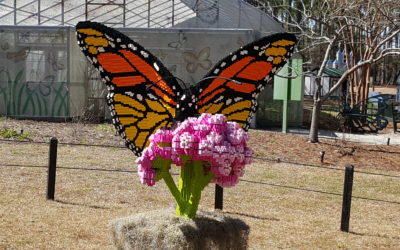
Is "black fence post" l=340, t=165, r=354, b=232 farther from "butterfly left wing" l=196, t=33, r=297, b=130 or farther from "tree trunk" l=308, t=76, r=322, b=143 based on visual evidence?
"tree trunk" l=308, t=76, r=322, b=143

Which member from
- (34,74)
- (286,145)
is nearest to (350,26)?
(286,145)

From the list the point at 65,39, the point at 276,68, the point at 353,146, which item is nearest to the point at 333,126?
the point at 353,146

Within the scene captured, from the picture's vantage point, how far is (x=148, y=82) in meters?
5.77

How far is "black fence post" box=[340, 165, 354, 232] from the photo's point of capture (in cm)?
787

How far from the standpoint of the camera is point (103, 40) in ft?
18.8

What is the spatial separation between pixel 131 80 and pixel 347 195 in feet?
11.1

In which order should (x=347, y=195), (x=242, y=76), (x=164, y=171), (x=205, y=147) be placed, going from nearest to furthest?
(x=205, y=147)
(x=164, y=171)
(x=242, y=76)
(x=347, y=195)

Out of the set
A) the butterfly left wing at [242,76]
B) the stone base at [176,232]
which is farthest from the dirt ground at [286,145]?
the stone base at [176,232]

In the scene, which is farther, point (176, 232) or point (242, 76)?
point (242, 76)

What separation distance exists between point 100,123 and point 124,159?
586cm

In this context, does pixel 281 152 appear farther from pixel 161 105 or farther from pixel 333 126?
pixel 161 105

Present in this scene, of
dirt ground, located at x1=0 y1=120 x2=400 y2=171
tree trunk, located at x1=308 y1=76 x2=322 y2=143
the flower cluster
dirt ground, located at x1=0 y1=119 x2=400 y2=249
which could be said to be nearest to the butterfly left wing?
the flower cluster

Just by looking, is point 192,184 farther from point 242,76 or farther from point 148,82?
point 242,76

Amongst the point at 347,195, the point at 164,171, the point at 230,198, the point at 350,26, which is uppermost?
the point at 350,26
